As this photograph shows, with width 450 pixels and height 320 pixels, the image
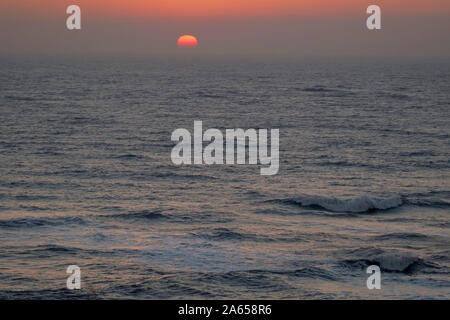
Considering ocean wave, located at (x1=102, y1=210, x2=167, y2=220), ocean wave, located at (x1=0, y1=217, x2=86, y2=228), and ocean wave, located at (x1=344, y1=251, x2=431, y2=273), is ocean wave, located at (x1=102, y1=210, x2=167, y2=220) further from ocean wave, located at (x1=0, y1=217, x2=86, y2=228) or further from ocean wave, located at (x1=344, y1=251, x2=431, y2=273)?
ocean wave, located at (x1=344, y1=251, x2=431, y2=273)

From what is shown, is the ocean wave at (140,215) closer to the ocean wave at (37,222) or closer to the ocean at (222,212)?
the ocean at (222,212)

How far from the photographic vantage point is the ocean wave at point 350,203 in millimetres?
41438

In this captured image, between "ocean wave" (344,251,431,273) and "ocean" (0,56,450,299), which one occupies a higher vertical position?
"ocean" (0,56,450,299)

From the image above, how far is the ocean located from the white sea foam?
0.35 feet

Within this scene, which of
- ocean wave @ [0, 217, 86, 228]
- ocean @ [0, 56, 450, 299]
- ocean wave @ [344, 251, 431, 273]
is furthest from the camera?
ocean wave @ [0, 217, 86, 228]

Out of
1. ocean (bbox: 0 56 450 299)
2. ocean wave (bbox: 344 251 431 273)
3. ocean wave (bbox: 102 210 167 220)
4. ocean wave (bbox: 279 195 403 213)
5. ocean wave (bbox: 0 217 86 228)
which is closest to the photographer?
ocean (bbox: 0 56 450 299)

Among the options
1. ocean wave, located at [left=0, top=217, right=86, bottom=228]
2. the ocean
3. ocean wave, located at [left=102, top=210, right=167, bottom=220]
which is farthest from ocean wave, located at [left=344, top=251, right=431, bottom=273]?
ocean wave, located at [left=0, top=217, right=86, bottom=228]

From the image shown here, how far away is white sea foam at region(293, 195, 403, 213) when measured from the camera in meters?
41.5

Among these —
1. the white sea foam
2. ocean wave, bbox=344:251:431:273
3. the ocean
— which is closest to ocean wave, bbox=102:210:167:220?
the ocean

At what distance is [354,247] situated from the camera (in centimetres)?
3281

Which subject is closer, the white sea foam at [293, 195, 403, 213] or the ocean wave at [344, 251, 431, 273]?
the ocean wave at [344, 251, 431, 273]

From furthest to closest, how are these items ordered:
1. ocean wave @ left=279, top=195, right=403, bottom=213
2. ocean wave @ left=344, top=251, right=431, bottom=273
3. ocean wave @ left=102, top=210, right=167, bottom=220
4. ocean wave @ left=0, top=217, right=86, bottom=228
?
ocean wave @ left=279, top=195, right=403, bottom=213 → ocean wave @ left=102, top=210, right=167, bottom=220 → ocean wave @ left=0, top=217, right=86, bottom=228 → ocean wave @ left=344, top=251, right=431, bottom=273

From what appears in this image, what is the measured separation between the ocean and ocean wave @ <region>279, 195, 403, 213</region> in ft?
0.35

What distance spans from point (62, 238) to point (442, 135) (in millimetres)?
48905
